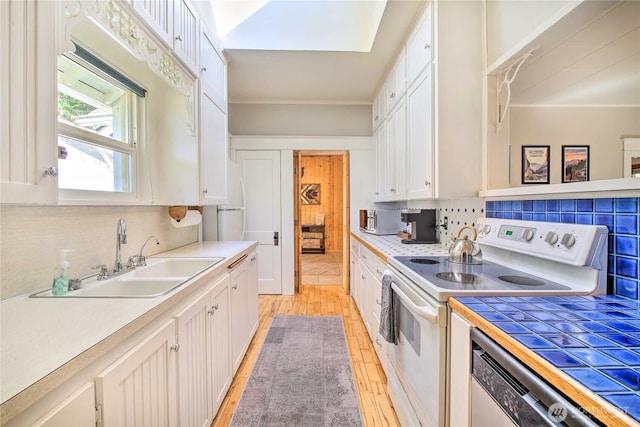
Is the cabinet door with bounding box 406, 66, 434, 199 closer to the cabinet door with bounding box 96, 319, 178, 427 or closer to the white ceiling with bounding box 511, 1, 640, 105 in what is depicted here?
the white ceiling with bounding box 511, 1, 640, 105

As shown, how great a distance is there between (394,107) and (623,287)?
2.27 meters

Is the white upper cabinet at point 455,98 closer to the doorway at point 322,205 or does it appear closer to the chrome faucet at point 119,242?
the chrome faucet at point 119,242

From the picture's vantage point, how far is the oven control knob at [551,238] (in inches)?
46.8

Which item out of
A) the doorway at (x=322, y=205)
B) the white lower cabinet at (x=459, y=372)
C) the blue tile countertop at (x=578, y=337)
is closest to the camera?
the blue tile countertop at (x=578, y=337)

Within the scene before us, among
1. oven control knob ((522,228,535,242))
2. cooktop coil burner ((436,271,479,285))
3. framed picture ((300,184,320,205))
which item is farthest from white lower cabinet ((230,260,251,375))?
framed picture ((300,184,320,205))

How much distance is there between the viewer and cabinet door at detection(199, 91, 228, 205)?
2209 millimetres

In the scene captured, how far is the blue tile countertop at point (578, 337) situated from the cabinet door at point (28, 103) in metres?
1.35

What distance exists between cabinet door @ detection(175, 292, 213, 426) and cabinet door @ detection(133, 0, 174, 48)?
4.78 feet

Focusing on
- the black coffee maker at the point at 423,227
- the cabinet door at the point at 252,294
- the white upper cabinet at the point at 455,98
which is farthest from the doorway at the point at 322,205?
the white upper cabinet at the point at 455,98

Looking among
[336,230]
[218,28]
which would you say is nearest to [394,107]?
[218,28]

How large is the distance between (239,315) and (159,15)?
1.97 meters

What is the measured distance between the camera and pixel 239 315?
2.11 m

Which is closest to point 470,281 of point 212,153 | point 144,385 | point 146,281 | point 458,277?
point 458,277

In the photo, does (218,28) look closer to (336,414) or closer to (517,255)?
(517,255)
